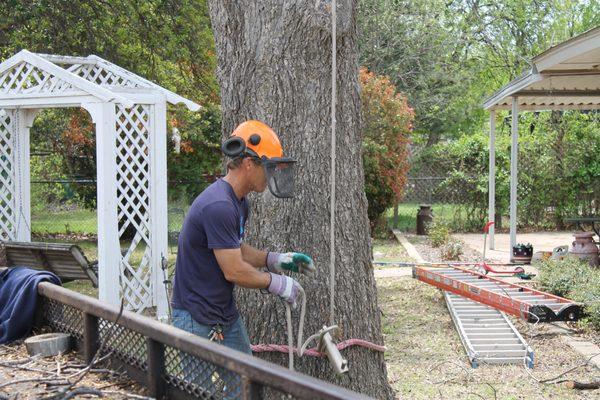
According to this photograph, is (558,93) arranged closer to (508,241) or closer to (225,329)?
(508,241)

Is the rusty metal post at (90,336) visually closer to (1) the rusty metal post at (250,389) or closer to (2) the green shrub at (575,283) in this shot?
(1) the rusty metal post at (250,389)

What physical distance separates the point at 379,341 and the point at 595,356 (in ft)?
11.1

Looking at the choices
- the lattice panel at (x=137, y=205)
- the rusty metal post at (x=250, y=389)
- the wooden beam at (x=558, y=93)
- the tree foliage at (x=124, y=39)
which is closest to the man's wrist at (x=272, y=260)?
the rusty metal post at (x=250, y=389)

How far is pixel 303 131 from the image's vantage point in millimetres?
4902

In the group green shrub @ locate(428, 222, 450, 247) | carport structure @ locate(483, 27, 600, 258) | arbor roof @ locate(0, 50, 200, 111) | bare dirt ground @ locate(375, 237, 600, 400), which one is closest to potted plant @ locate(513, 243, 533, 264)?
carport structure @ locate(483, 27, 600, 258)

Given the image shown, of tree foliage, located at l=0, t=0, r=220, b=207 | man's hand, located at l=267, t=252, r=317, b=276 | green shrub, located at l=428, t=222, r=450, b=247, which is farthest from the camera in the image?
green shrub, located at l=428, t=222, r=450, b=247

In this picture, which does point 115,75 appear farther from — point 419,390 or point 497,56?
point 497,56

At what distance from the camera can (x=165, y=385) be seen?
4090 millimetres

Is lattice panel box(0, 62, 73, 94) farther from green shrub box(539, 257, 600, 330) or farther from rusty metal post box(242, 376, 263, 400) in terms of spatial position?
rusty metal post box(242, 376, 263, 400)

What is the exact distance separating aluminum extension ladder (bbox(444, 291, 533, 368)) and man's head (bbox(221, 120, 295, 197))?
385cm

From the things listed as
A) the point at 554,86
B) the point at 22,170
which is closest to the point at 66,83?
the point at 22,170

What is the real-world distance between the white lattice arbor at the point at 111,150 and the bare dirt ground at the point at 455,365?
10.1 ft

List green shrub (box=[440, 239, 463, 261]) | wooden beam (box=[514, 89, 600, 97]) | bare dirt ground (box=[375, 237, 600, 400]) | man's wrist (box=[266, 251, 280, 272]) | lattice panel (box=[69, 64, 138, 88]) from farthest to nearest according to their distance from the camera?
wooden beam (box=[514, 89, 600, 97]) → green shrub (box=[440, 239, 463, 261]) → lattice panel (box=[69, 64, 138, 88]) → bare dirt ground (box=[375, 237, 600, 400]) → man's wrist (box=[266, 251, 280, 272])

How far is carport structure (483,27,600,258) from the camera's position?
11.9 m
